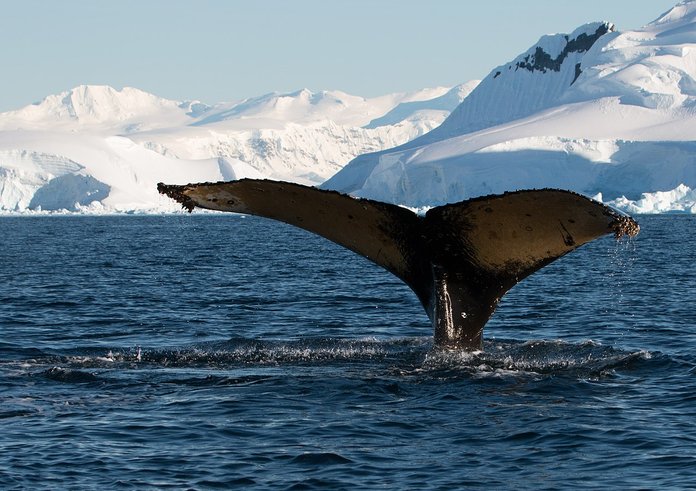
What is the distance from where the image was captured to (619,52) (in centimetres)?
14462

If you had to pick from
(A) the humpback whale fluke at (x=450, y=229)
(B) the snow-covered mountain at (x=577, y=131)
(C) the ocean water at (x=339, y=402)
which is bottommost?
(C) the ocean water at (x=339, y=402)

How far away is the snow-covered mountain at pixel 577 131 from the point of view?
95875 mm

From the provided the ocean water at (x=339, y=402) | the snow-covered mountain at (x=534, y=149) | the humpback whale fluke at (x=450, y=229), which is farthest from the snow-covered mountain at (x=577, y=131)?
the humpback whale fluke at (x=450, y=229)

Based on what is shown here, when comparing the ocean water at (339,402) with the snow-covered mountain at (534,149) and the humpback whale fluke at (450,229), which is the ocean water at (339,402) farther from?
the snow-covered mountain at (534,149)

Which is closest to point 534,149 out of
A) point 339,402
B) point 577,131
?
point 577,131

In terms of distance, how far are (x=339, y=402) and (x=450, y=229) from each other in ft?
5.24

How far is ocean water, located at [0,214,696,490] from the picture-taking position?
23.3 ft

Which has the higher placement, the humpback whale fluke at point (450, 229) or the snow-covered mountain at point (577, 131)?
the snow-covered mountain at point (577, 131)

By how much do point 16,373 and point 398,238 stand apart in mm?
3837

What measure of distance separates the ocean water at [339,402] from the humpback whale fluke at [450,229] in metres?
0.82

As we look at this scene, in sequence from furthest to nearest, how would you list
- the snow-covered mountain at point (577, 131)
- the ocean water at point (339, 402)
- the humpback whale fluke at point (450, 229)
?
the snow-covered mountain at point (577, 131) < the humpback whale fluke at point (450, 229) < the ocean water at point (339, 402)

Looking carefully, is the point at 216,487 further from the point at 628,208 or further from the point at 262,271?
the point at 628,208

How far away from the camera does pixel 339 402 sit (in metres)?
8.72

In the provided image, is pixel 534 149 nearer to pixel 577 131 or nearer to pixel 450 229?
pixel 577 131
